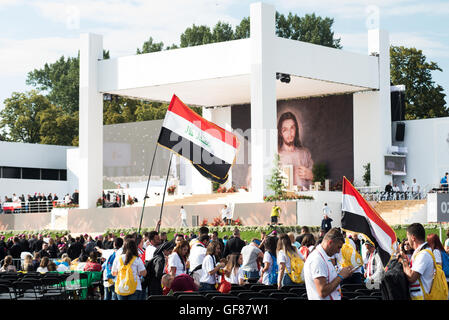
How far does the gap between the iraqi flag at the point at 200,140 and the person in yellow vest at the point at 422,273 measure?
908 cm

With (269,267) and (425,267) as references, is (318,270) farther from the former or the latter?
(269,267)

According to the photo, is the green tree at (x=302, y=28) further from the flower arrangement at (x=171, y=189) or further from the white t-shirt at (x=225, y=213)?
the white t-shirt at (x=225, y=213)

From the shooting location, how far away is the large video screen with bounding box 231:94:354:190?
46338 mm

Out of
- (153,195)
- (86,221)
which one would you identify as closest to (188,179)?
(153,195)

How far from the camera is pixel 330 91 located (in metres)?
45.8

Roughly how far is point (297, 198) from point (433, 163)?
1087 cm

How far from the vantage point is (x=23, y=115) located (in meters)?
77.8

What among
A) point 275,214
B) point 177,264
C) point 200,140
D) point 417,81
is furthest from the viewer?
point 417,81

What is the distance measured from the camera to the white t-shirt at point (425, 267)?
7.75m

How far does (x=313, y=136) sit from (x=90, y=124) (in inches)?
523

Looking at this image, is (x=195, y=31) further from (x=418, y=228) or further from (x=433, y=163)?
(x=418, y=228)

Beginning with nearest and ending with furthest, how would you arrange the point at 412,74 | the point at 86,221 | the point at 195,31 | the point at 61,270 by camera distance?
1. the point at 61,270
2. the point at 86,221
3. the point at 412,74
4. the point at 195,31

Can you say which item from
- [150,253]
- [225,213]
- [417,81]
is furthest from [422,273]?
[417,81]

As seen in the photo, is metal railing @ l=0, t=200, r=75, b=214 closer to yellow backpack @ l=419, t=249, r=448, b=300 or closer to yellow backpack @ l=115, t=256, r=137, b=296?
yellow backpack @ l=115, t=256, r=137, b=296
